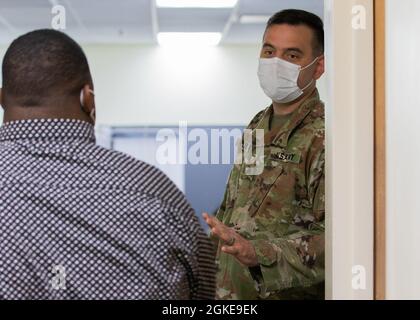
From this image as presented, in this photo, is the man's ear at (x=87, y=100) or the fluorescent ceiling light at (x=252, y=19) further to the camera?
the fluorescent ceiling light at (x=252, y=19)

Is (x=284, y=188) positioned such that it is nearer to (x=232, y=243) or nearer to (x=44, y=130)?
(x=232, y=243)

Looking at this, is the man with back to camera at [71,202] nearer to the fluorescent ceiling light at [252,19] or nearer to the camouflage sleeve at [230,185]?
the camouflage sleeve at [230,185]

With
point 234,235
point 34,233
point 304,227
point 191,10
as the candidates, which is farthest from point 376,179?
point 191,10

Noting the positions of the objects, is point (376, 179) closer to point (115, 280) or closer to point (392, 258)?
point (392, 258)

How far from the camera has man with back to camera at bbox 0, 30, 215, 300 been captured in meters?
0.88

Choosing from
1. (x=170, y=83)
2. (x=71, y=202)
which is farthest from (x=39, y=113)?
(x=170, y=83)

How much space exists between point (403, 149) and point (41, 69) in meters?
0.50

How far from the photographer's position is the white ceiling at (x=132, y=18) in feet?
11.9

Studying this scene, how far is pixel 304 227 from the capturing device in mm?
1428

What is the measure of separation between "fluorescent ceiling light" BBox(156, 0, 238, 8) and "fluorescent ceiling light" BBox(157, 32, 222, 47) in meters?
0.54

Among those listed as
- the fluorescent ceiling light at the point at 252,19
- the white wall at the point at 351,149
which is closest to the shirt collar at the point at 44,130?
the white wall at the point at 351,149

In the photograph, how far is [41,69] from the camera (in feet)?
3.02

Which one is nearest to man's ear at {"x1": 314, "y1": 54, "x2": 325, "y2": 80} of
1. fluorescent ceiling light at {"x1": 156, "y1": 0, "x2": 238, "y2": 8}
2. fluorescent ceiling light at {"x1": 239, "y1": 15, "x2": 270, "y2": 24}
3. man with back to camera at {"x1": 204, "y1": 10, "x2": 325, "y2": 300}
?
man with back to camera at {"x1": 204, "y1": 10, "x2": 325, "y2": 300}

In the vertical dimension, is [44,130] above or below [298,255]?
above
